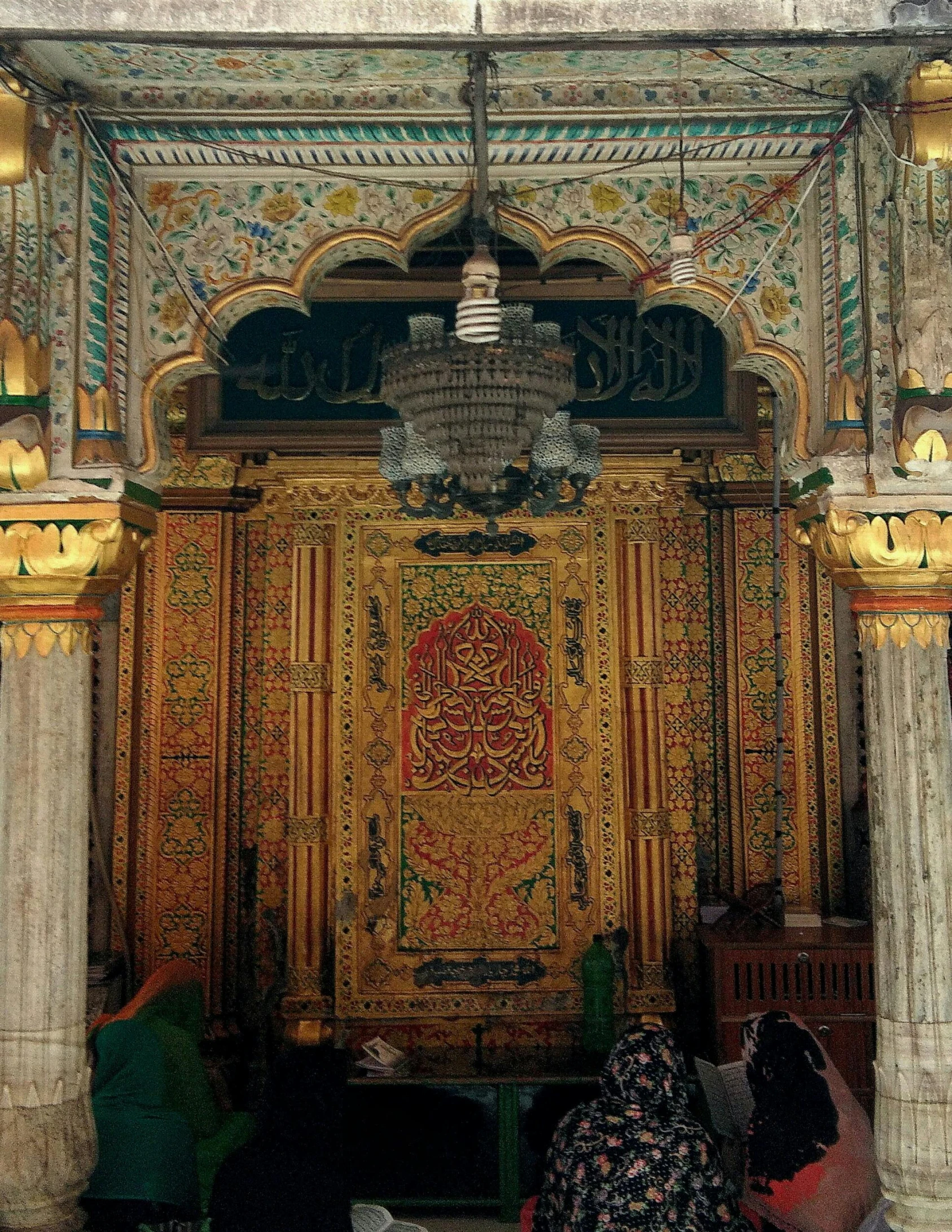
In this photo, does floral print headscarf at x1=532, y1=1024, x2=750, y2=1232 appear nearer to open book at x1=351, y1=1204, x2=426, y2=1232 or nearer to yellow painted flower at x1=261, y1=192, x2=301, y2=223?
open book at x1=351, y1=1204, x2=426, y2=1232

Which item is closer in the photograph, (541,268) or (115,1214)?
(115,1214)

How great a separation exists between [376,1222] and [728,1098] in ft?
4.16

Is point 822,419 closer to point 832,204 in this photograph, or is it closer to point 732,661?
point 832,204

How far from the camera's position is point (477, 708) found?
533 cm

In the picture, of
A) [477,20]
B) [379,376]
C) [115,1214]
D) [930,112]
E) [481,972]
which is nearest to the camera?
[477,20]

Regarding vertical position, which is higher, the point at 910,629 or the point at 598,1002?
the point at 910,629

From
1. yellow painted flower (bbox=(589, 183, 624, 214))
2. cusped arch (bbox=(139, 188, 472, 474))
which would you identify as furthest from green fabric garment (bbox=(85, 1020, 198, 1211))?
yellow painted flower (bbox=(589, 183, 624, 214))

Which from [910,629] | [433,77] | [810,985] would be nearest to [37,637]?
[433,77]

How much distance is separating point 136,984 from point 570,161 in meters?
3.85

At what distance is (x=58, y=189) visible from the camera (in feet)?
11.0

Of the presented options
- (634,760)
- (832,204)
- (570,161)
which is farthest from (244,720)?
(832,204)

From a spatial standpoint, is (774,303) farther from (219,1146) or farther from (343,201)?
(219,1146)

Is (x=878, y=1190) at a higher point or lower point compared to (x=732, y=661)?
lower

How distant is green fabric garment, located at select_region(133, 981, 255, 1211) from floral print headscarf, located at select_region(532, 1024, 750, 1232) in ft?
3.87
